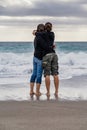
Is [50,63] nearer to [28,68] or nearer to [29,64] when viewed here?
[28,68]

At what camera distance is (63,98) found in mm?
10078

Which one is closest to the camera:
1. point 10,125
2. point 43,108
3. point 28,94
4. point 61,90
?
point 10,125

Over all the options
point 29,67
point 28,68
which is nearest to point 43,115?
point 28,68

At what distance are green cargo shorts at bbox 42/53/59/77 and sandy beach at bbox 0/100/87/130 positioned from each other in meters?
1.02

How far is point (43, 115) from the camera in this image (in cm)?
767

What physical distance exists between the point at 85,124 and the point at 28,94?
13.6 feet

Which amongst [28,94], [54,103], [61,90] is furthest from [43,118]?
[61,90]

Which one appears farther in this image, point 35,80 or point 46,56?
point 35,80

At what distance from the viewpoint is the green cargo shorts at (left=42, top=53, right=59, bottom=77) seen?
10.2m

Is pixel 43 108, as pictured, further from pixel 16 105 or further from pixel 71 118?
pixel 71 118

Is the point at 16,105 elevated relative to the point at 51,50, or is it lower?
lower

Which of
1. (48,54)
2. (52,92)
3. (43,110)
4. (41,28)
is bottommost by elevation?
(52,92)

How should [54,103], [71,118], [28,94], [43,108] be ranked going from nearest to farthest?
1. [71,118]
2. [43,108]
3. [54,103]
4. [28,94]

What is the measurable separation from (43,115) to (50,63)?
2.77 m
